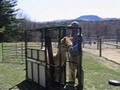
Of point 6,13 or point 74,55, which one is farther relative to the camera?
point 6,13

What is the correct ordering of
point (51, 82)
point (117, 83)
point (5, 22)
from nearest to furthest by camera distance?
point (51, 82) → point (117, 83) → point (5, 22)

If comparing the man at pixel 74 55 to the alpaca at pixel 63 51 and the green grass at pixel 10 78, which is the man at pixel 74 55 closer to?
the alpaca at pixel 63 51

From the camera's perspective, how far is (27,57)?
13703 millimetres

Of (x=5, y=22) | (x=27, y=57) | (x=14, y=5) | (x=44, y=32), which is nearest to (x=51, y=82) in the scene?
(x=44, y=32)

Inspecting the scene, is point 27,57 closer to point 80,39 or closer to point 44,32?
point 44,32

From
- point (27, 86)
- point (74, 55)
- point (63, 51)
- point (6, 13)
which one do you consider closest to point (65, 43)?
point (63, 51)

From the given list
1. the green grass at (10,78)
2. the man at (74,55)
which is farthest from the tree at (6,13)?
the man at (74,55)

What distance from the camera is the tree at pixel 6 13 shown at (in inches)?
2061

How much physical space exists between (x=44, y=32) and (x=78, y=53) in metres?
1.32

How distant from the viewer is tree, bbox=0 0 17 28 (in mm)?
52341

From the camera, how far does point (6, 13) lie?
5334 cm

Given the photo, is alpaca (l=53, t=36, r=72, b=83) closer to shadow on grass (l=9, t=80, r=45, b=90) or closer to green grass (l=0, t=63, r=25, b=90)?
shadow on grass (l=9, t=80, r=45, b=90)

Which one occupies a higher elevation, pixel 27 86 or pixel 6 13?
pixel 6 13

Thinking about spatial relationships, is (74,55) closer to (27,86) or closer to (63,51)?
(63,51)
